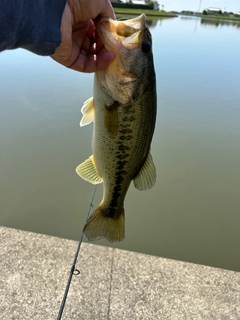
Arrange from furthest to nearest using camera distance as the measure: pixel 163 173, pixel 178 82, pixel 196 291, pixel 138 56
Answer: pixel 178 82, pixel 163 173, pixel 196 291, pixel 138 56

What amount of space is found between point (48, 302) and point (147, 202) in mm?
1931

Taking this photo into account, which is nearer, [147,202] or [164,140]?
[147,202]

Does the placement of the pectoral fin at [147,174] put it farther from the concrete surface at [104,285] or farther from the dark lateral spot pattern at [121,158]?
the concrete surface at [104,285]

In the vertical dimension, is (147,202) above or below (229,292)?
below

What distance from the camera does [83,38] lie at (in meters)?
1.39

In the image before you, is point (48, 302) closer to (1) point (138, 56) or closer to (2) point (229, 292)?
(2) point (229, 292)

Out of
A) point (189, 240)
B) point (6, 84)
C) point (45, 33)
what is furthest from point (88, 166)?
point (6, 84)

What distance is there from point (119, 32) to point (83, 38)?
0.67 feet

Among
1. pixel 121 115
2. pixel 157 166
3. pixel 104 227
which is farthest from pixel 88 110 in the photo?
pixel 157 166

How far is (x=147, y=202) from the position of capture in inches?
151

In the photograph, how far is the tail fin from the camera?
5.22 ft

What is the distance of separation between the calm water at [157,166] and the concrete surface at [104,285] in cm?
81

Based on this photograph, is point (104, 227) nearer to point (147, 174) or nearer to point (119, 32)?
point (147, 174)

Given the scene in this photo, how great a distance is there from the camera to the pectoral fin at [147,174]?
1510mm
